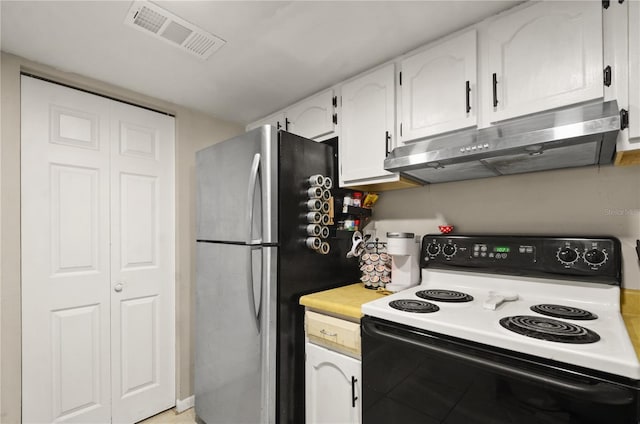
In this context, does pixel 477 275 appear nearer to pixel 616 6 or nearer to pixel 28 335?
pixel 616 6

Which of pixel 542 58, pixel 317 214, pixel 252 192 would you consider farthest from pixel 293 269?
pixel 542 58

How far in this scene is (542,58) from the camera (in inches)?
47.4

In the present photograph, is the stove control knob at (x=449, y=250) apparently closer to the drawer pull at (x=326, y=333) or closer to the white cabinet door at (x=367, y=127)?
the white cabinet door at (x=367, y=127)

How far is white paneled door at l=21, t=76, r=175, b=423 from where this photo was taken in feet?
5.58

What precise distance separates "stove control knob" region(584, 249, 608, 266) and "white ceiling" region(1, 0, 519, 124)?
3.59ft

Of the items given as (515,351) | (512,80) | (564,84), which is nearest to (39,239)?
(515,351)

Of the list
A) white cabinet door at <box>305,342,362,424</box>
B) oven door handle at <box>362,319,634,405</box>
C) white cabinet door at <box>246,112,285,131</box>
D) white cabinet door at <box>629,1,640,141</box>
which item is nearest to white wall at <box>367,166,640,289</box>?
white cabinet door at <box>629,1,640,141</box>

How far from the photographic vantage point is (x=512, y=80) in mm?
1277

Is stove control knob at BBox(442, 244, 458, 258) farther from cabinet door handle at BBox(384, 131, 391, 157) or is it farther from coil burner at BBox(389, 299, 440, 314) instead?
cabinet door handle at BBox(384, 131, 391, 157)

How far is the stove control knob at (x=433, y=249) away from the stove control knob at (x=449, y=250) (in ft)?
0.11

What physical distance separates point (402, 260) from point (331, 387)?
0.72 m

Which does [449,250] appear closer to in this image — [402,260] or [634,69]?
[402,260]

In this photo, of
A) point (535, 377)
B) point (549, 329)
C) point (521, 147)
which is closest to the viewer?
point (535, 377)

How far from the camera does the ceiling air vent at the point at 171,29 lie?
4.37 feet
